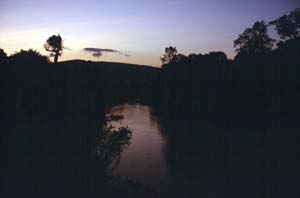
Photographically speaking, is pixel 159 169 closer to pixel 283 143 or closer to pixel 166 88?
pixel 283 143

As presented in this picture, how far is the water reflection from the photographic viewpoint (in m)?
24.6

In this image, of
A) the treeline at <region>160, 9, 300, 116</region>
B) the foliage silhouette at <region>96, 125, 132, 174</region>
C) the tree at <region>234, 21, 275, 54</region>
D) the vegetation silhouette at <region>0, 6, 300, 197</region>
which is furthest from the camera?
the tree at <region>234, 21, 275, 54</region>

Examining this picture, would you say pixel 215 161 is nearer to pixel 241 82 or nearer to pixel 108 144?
pixel 108 144

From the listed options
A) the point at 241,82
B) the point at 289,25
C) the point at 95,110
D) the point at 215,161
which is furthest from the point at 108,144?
the point at 289,25

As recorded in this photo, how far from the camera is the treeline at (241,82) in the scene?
6856 cm

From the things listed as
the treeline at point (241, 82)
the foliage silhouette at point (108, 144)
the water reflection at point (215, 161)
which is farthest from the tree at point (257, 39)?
the foliage silhouette at point (108, 144)

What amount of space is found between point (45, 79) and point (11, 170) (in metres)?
8.47

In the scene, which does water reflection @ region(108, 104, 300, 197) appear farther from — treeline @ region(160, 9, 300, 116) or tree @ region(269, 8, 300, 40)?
tree @ region(269, 8, 300, 40)

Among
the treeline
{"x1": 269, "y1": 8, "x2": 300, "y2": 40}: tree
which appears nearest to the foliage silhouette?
the treeline

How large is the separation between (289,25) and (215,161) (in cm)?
7503

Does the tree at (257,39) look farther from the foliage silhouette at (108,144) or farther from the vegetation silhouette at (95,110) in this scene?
the foliage silhouette at (108,144)

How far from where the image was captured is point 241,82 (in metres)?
72.1

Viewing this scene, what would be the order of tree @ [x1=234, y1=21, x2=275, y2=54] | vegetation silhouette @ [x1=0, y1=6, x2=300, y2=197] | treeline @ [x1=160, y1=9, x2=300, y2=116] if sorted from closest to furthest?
1. vegetation silhouette @ [x1=0, y1=6, x2=300, y2=197]
2. treeline @ [x1=160, y1=9, x2=300, y2=116]
3. tree @ [x1=234, y1=21, x2=275, y2=54]

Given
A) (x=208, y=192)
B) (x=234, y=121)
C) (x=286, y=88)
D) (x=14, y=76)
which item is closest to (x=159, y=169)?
(x=208, y=192)
